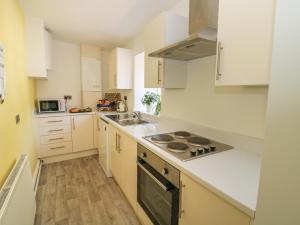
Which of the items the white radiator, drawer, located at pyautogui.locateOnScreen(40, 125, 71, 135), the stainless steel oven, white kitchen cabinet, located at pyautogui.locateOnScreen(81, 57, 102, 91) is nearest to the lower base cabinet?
→ the stainless steel oven

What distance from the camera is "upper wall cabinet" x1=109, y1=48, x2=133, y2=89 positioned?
115 inches

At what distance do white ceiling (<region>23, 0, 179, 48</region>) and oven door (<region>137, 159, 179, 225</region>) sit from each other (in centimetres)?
175

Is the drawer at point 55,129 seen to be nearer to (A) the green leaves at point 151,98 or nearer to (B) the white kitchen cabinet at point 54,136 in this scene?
(B) the white kitchen cabinet at point 54,136

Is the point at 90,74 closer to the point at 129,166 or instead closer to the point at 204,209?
the point at 129,166

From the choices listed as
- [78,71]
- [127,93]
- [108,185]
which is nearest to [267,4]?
[108,185]

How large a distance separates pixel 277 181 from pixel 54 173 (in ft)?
9.50

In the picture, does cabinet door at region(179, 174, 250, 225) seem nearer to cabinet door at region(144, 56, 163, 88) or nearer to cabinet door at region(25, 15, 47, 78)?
cabinet door at region(144, 56, 163, 88)

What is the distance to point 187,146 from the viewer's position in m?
1.25

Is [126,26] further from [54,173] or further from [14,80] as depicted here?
[54,173]

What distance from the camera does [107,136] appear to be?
232cm

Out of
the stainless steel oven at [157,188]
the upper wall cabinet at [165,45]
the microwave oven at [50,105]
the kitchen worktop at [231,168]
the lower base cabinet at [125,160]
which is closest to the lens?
the kitchen worktop at [231,168]

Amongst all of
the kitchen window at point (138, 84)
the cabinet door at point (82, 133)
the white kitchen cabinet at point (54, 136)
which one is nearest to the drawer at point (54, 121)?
the white kitchen cabinet at point (54, 136)

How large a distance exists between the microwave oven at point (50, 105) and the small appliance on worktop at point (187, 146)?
2263mm

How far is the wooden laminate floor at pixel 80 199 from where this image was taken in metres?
1.62
